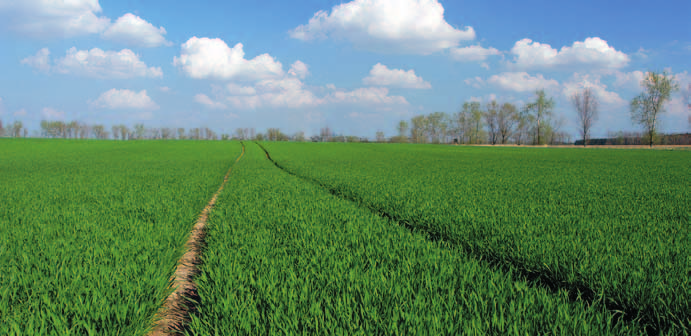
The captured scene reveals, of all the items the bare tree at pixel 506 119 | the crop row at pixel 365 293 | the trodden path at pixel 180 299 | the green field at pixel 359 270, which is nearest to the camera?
the crop row at pixel 365 293

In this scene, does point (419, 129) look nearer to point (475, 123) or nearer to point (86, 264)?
point (475, 123)

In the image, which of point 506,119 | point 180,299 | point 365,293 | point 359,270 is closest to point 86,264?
point 180,299

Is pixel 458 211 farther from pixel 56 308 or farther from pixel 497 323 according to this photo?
pixel 56 308

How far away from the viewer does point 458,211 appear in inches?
249

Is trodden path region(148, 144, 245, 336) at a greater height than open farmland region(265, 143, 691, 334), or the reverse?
open farmland region(265, 143, 691, 334)

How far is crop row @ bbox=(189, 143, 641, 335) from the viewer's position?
2338 mm

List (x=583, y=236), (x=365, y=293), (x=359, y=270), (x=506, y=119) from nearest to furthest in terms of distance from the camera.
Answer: (x=365, y=293), (x=359, y=270), (x=583, y=236), (x=506, y=119)

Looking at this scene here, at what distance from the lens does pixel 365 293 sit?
8.94 feet

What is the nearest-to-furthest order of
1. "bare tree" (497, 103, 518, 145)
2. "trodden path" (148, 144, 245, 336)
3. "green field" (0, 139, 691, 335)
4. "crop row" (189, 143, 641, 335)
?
"crop row" (189, 143, 641, 335) < "green field" (0, 139, 691, 335) < "trodden path" (148, 144, 245, 336) < "bare tree" (497, 103, 518, 145)

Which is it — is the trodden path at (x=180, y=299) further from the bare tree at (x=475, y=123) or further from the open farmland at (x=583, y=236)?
the bare tree at (x=475, y=123)

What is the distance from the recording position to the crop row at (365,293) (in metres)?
2.34

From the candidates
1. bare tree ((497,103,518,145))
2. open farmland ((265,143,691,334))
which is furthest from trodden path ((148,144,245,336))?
bare tree ((497,103,518,145))

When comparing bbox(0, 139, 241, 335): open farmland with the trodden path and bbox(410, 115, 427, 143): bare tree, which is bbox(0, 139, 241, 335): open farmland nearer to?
the trodden path

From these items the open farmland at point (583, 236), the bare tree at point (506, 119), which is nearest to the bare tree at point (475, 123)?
the bare tree at point (506, 119)
